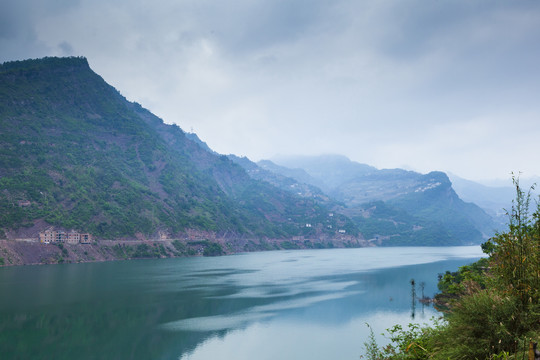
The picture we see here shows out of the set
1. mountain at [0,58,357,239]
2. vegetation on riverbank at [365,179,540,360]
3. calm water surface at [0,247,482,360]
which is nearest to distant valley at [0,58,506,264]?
mountain at [0,58,357,239]

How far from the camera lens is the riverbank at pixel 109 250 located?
8244 centimetres

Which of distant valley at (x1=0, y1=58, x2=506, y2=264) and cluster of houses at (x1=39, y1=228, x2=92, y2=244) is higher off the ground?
distant valley at (x1=0, y1=58, x2=506, y2=264)

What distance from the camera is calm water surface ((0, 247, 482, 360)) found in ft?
92.5

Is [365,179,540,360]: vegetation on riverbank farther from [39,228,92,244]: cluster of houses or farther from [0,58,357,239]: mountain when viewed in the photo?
[39,228,92,244]: cluster of houses

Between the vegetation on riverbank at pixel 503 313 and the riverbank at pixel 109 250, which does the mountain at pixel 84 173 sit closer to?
the riverbank at pixel 109 250

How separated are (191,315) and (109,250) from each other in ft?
240

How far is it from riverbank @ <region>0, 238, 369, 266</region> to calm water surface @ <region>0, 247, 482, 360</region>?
1594cm

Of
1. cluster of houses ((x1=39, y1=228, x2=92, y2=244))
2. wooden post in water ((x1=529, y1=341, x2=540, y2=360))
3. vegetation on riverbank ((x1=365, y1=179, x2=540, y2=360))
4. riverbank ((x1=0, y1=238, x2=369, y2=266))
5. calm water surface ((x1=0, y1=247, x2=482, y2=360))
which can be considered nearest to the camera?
wooden post in water ((x1=529, y1=341, x2=540, y2=360))

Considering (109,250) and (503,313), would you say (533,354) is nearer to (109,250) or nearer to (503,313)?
(503,313)

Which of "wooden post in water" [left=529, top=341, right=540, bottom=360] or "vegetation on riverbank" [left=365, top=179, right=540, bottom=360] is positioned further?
"vegetation on riverbank" [left=365, top=179, right=540, bottom=360]

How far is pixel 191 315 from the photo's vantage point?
39.7 meters

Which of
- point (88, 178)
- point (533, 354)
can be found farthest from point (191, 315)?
point (88, 178)

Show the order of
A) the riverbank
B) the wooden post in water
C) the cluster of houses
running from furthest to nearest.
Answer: the cluster of houses → the riverbank → the wooden post in water

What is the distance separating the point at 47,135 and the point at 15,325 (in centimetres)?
13067
